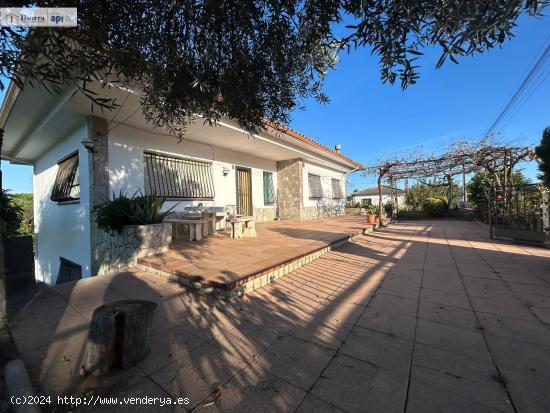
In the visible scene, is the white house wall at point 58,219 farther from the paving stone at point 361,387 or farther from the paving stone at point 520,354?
the paving stone at point 520,354

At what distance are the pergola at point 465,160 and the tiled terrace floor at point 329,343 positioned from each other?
7107 millimetres

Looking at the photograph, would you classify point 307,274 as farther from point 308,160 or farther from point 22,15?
point 308,160

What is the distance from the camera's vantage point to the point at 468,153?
9.39m

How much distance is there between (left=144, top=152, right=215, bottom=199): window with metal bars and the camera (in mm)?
6211

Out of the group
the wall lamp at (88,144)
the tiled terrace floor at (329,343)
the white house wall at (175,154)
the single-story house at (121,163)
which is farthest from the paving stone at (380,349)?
the wall lamp at (88,144)

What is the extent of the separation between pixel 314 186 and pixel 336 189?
3.05 metres

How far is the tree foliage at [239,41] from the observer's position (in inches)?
54.4

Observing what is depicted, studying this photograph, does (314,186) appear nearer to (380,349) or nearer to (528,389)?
(380,349)

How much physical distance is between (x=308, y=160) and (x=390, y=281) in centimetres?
815

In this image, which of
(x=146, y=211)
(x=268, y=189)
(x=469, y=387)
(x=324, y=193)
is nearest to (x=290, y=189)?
(x=268, y=189)

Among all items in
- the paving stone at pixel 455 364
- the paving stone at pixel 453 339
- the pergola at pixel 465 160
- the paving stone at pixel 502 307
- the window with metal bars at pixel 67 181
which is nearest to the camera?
the paving stone at pixel 455 364

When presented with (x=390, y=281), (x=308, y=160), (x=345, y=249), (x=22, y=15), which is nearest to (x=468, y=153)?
(x=308, y=160)

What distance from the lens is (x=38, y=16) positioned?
153cm

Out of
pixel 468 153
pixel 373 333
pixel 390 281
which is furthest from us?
pixel 468 153
